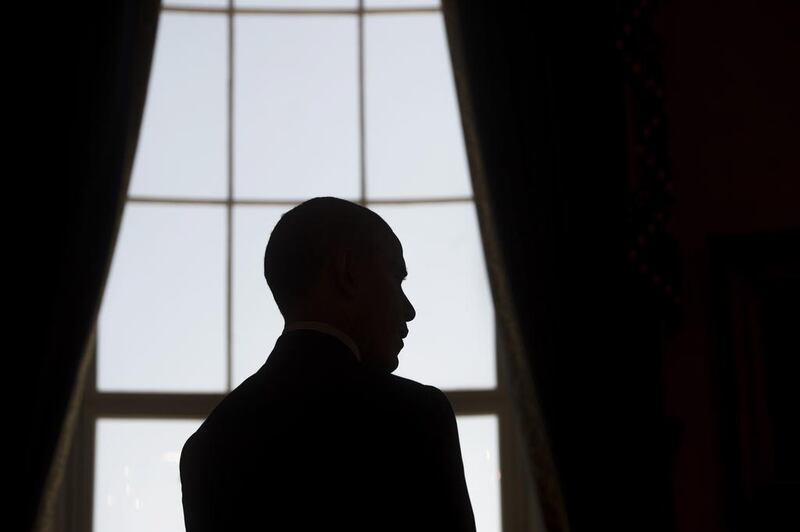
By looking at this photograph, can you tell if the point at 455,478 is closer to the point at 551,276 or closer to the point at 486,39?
the point at 551,276

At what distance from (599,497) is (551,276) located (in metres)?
0.88

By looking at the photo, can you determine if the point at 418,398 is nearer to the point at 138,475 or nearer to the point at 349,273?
the point at 349,273

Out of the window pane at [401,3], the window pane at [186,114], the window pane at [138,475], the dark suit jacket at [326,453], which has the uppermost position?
the window pane at [401,3]

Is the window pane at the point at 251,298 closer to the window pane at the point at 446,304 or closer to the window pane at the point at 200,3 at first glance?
the window pane at the point at 446,304

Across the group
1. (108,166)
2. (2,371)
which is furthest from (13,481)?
(108,166)

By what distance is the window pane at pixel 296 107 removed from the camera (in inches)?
184

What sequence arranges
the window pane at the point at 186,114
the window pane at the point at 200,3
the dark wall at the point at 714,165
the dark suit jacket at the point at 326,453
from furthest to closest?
the window pane at the point at 200,3, the window pane at the point at 186,114, the dark wall at the point at 714,165, the dark suit jacket at the point at 326,453

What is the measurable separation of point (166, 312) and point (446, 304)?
115 centimetres

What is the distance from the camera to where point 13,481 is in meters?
4.12

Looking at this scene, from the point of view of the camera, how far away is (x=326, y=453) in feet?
4.34

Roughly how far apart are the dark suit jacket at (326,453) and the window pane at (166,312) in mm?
3125

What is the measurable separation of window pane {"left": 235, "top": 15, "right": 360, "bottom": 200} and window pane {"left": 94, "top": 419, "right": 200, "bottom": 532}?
1053mm

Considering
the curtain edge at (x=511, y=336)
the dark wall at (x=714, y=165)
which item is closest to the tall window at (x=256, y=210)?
the curtain edge at (x=511, y=336)

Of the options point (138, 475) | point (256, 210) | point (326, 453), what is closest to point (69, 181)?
point (256, 210)
